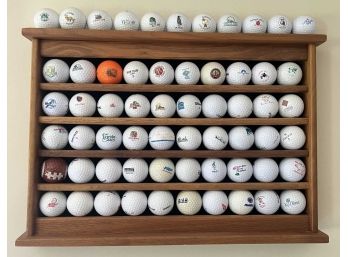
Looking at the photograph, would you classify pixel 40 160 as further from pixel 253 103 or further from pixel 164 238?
pixel 253 103

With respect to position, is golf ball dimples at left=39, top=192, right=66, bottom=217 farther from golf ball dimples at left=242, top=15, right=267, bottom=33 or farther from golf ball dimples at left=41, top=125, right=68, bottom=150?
golf ball dimples at left=242, top=15, right=267, bottom=33

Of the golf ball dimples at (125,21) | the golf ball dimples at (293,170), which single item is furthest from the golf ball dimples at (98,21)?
the golf ball dimples at (293,170)

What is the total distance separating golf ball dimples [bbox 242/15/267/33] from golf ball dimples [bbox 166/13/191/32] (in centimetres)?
19

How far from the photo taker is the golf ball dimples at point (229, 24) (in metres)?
1.05

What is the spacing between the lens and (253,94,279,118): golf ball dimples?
1.05m

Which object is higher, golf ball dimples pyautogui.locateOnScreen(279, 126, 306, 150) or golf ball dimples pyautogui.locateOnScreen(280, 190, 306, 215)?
golf ball dimples pyautogui.locateOnScreen(279, 126, 306, 150)

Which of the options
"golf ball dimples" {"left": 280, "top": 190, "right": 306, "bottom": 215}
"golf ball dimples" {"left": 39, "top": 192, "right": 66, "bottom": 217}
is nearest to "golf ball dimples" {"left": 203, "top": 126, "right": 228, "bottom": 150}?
"golf ball dimples" {"left": 280, "top": 190, "right": 306, "bottom": 215}

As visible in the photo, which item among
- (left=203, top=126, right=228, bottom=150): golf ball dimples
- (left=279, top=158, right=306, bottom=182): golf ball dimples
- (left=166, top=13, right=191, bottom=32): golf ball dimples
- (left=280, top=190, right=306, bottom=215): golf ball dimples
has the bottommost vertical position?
(left=280, top=190, right=306, bottom=215): golf ball dimples

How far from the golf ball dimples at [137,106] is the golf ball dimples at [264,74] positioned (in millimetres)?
368

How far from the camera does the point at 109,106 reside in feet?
3.33

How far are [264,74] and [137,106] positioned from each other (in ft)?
1.40

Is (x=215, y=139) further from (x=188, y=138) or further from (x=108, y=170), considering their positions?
(x=108, y=170)

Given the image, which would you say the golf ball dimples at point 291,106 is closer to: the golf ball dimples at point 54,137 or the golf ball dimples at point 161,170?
the golf ball dimples at point 161,170

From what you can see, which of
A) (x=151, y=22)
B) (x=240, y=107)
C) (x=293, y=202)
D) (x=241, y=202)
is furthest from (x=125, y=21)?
(x=293, y=202)
